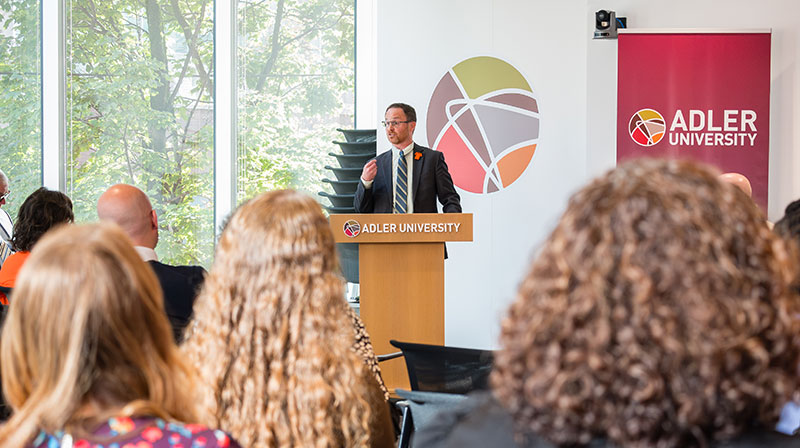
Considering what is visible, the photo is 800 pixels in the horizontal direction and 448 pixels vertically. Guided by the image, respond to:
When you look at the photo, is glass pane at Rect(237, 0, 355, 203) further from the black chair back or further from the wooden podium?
the black chair back

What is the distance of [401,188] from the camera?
526 cm

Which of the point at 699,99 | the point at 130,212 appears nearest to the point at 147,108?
the point at 130,212

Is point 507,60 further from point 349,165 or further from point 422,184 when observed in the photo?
point 422,184

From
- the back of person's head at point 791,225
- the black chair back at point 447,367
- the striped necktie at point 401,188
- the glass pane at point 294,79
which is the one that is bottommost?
the black chair back at point 447,367

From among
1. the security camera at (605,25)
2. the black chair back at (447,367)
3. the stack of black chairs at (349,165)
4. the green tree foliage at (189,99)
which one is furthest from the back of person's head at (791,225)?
the green tree foliage at (189,99)

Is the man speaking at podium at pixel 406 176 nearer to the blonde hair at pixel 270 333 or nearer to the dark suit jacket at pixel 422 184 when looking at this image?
the dark suit jacket at pixel 422 184

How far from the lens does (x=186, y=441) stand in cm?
101

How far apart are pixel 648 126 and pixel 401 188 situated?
7.19ft

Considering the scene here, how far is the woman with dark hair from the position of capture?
3.63m

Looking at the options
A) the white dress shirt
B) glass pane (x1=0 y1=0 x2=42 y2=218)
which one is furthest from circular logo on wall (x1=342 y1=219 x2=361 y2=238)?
glass pane (x1=0 y1=0 x2=42 y2=218)

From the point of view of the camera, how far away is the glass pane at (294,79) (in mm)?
7254

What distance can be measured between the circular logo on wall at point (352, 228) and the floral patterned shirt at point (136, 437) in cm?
304

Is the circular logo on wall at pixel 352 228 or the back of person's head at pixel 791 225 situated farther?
the circular logo on wall at pixel 352 228

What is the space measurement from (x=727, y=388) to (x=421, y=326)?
3357 mm
